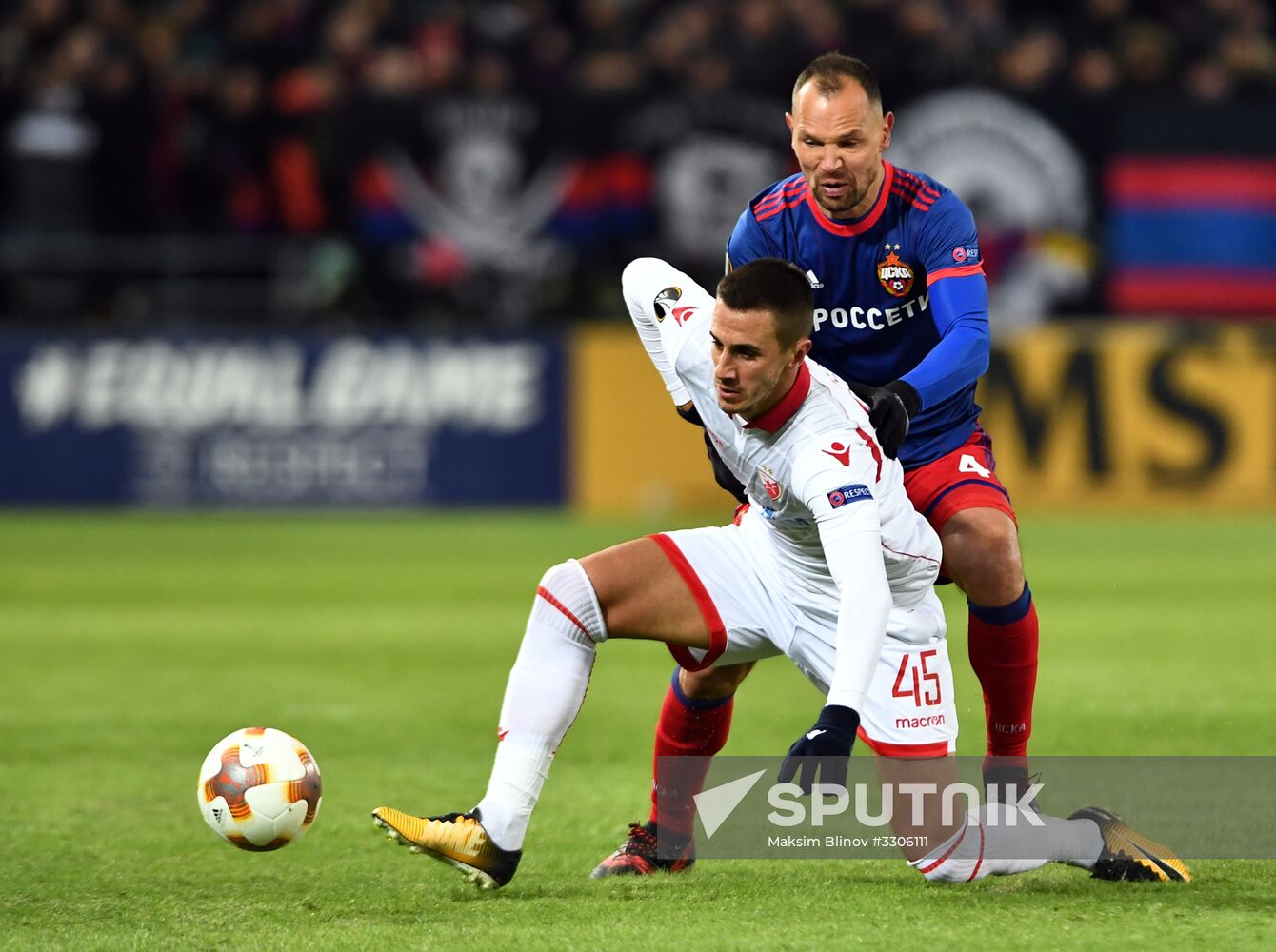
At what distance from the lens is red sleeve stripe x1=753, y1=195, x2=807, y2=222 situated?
5.88 m

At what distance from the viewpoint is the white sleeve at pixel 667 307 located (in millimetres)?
5379

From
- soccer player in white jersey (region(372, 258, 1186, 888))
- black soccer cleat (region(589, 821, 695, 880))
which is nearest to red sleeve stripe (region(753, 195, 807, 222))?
soccer player in white jersey (region(372, 258, 1186, 888))

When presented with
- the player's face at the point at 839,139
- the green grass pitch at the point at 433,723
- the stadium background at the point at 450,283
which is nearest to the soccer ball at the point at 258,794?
the green grass pitch at the point at 433,723

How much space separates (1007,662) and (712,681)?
0.88m

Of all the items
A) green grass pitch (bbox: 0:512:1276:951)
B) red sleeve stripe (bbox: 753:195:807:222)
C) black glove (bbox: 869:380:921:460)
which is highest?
red sleeve stripe (bbox: 753:195:807:222)

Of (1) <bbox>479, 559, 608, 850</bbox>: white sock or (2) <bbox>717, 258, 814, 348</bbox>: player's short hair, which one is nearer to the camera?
(2) <bbox>717, 258, 814, 348</bbox>: player's short hair

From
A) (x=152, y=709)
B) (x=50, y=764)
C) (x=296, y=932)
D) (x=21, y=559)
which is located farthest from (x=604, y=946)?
(x=21, y=559)

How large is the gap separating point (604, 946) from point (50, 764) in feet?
11.5

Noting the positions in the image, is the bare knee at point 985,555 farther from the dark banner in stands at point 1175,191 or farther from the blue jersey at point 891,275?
the dark banner in stands at point 1175,191

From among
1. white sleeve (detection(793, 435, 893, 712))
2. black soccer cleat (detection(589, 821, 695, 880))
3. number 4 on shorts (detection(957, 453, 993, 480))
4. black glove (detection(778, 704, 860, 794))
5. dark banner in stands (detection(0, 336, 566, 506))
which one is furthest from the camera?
dark banner in stands (detection(0, 336, 566, 506))

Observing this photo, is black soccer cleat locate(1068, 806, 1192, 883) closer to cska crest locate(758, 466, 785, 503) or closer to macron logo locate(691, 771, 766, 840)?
macron logo locate(691, 771, 766, 840)

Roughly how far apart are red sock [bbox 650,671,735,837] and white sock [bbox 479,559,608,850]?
0.57 metres

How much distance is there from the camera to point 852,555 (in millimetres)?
4707

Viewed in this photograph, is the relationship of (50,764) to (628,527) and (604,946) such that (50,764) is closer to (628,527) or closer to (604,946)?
(604,946)
